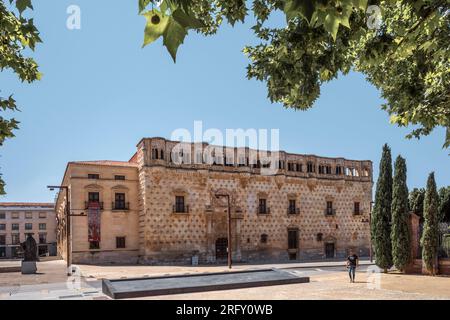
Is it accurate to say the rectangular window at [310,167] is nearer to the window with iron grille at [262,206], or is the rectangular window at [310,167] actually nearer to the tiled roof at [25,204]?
the window with iron grille at [262,206]

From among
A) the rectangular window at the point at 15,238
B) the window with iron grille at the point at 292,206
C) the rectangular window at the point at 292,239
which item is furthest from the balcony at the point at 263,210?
the rectangular window at the point at 15,238

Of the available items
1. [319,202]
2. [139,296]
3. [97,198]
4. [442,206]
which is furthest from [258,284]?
[442,206]

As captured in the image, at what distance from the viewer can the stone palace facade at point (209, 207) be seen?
108ft

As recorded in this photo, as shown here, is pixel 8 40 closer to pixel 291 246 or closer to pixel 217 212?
pixel 217 212

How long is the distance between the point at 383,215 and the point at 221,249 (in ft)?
54.0

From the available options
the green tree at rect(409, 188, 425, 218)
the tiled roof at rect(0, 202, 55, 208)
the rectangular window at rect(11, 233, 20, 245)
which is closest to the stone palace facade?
the green tree at rect(409, 188, 425, 218)

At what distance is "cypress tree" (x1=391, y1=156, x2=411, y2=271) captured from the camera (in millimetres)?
22531

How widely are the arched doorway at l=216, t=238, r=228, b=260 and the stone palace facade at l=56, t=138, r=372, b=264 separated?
9cm

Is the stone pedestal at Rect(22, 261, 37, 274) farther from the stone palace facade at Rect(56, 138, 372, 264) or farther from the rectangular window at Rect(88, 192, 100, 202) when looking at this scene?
the rectangular window at Rect(88, 192, 100, 202)

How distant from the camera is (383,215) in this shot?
79.7 ft

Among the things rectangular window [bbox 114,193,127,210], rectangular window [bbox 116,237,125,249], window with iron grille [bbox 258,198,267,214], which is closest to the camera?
rectangular window [bbox 116,237,125,249]

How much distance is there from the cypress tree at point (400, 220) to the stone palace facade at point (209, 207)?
1632cm

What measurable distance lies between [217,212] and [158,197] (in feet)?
19.9

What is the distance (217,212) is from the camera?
36406 mm
